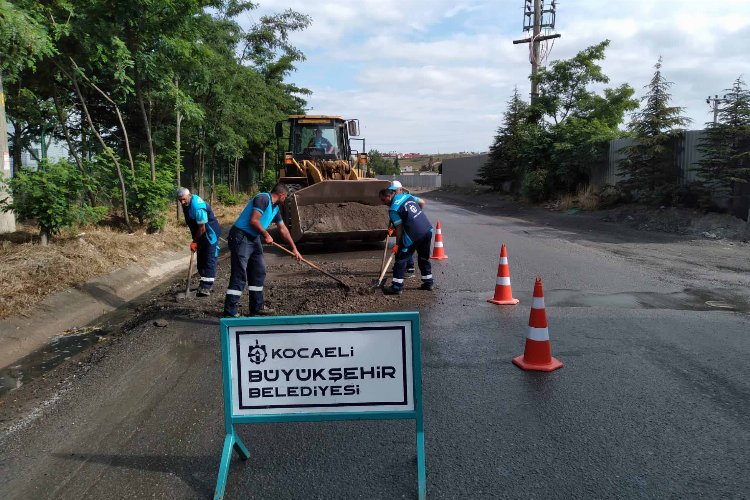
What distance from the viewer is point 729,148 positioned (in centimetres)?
1482

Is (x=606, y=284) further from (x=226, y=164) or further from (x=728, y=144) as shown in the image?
(x=226, y=164)

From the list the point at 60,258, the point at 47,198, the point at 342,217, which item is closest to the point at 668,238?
the point at 342,217

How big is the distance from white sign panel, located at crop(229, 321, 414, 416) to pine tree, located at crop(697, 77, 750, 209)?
14.1 meters

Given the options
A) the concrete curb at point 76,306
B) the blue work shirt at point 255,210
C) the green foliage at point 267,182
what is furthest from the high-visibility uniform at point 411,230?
the green foliage at point 267,182

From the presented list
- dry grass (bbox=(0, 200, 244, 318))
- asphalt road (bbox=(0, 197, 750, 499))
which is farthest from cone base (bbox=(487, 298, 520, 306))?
dry grass (bbox=(0, 200, 244, 318))

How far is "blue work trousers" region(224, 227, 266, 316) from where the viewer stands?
698 centimetres

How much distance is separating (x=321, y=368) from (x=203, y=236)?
5.44 m

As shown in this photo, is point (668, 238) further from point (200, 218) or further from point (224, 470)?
point (224, 470)

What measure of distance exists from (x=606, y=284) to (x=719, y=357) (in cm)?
343

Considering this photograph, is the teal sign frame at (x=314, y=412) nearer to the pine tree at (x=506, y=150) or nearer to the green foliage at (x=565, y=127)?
the green foliage at (x=565, y=127)

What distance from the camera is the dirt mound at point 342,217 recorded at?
1188 cm

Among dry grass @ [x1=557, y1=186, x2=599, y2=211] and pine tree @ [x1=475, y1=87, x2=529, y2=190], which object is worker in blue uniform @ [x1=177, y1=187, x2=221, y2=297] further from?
pine tree @ [x1=475, y1=87, x2=529, y2=190]

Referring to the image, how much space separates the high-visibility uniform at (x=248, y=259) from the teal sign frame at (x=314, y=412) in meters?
3.75

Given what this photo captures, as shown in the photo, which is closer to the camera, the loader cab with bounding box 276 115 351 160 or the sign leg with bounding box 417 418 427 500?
the sign leg with bounding box 417 418 427 500
